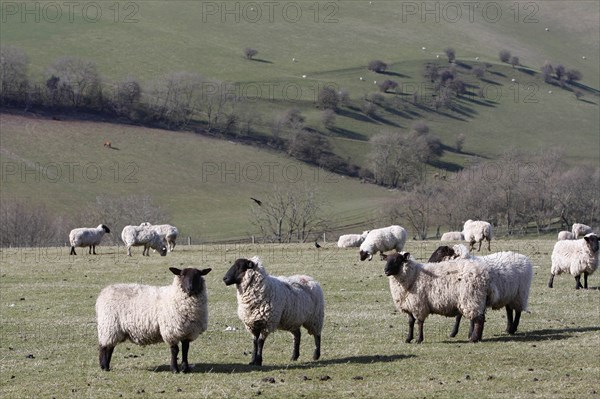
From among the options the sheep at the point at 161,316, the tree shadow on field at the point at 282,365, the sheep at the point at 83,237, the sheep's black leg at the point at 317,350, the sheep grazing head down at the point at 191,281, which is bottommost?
the sheep at the point at 83,237

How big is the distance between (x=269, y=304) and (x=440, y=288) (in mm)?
4278

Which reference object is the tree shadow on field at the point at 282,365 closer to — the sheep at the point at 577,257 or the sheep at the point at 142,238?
the sheep at the point at 577,257

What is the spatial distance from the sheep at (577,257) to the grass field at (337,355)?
2.22ft

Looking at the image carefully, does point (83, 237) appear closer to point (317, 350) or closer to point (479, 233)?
point (479, 233)

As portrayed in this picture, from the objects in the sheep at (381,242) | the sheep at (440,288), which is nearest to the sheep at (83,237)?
the sheep at (381,242)

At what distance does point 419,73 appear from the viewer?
573 ft

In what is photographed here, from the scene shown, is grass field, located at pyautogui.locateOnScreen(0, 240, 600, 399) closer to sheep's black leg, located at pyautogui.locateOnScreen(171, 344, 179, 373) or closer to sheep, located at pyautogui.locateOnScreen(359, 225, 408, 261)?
sheep's black leg, located at pyautogui.locateOnScreen(171, 344, 179, 373)

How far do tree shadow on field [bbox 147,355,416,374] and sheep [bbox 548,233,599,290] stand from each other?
12.0m

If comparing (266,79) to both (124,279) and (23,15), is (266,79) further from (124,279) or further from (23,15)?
(124,279)

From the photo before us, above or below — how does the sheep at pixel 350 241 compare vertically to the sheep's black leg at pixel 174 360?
below

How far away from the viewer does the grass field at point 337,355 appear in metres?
15.2

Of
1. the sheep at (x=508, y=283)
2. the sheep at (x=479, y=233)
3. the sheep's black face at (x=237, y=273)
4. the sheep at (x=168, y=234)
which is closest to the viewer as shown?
the sheep's black face at (x=237, y=273)

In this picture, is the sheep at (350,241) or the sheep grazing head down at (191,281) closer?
the sheep grazing head down at (191,281)

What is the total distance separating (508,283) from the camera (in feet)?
65.9
